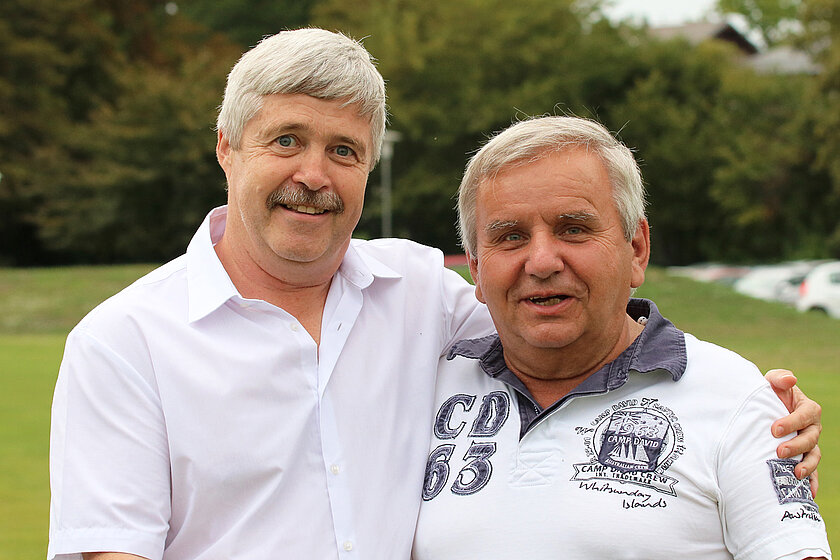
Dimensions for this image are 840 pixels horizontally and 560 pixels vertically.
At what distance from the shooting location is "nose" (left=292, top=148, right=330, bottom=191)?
9.19 feet

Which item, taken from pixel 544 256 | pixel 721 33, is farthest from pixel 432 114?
pixel 721 33

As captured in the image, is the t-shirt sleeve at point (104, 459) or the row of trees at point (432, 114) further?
the row of trees at point (432, 114)

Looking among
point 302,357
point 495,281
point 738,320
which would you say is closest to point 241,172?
point 302,357

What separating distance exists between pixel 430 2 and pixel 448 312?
37.5m

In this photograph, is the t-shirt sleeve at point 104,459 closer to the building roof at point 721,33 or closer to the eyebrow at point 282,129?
the eyebrow at point 282,129

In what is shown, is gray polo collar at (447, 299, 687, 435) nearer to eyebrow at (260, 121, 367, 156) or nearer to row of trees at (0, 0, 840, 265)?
eyebrow at (260, 121, 367, 156)

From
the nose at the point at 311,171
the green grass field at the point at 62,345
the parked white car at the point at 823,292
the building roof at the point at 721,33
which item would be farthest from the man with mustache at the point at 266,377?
the building roof at the point at 721,33

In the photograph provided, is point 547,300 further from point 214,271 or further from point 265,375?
point 214,271

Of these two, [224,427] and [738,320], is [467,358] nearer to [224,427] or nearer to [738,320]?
[224,427]

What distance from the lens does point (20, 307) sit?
22609mm

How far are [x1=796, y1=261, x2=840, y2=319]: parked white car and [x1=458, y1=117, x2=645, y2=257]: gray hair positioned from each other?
67.8 feet

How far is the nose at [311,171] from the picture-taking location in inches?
110

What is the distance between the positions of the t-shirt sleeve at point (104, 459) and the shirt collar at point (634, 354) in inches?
38.1

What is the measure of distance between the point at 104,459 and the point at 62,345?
600 inches
